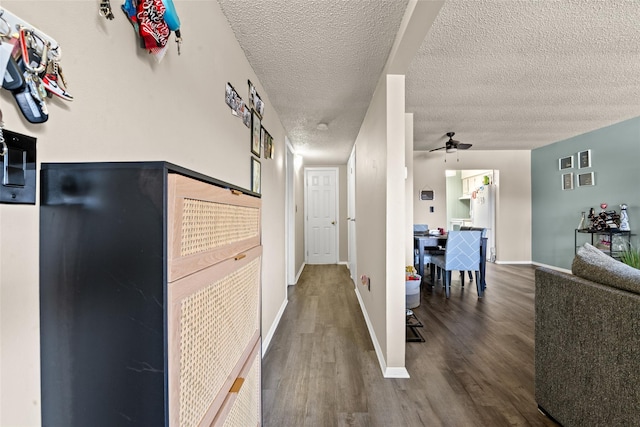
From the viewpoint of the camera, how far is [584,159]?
15.5 ft

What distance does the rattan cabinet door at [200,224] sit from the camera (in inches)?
20.8

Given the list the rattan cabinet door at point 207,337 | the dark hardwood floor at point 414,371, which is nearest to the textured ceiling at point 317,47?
the rattan cabinet door at point 207,337

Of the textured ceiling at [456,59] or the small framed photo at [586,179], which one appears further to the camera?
the small framed photo at [586,179]

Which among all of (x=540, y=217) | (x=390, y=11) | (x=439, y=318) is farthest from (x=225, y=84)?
(x=540, y=217)

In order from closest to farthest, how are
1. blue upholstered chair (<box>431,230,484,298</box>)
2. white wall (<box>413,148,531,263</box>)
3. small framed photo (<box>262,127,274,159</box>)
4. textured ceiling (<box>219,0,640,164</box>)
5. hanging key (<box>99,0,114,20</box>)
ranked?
hanging key (<box>99,0,114,20</box>) → textured ceiling (<box>219,0,640,164</box>) → small framed photo (<box>262,127,274,159</box>) → blue upholstered chair (<box>431,230,484,298</box>) → white wall (<box>413,148,531,263</box>)

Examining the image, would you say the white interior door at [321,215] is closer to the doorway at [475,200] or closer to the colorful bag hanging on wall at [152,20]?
the doorway at [475,200]

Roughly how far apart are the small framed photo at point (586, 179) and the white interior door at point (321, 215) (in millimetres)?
4336

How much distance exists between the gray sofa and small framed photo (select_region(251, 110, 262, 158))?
198cm

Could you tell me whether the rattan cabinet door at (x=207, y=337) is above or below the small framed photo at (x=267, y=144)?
below

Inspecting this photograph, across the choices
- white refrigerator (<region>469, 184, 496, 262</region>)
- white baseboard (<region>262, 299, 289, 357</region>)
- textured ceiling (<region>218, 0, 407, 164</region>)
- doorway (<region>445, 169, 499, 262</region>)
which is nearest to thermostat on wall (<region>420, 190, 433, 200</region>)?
doorway (<region>445, 169, 499, 262</region>)

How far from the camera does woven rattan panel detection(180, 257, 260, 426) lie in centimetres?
58

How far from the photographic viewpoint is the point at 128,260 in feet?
1.67

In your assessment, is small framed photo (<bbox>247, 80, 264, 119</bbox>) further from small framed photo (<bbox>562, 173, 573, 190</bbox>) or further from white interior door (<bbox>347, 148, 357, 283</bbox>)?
small framed photo (<bbox>562, 173, 573, 190</bbox>)

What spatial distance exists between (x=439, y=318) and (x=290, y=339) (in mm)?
1603
